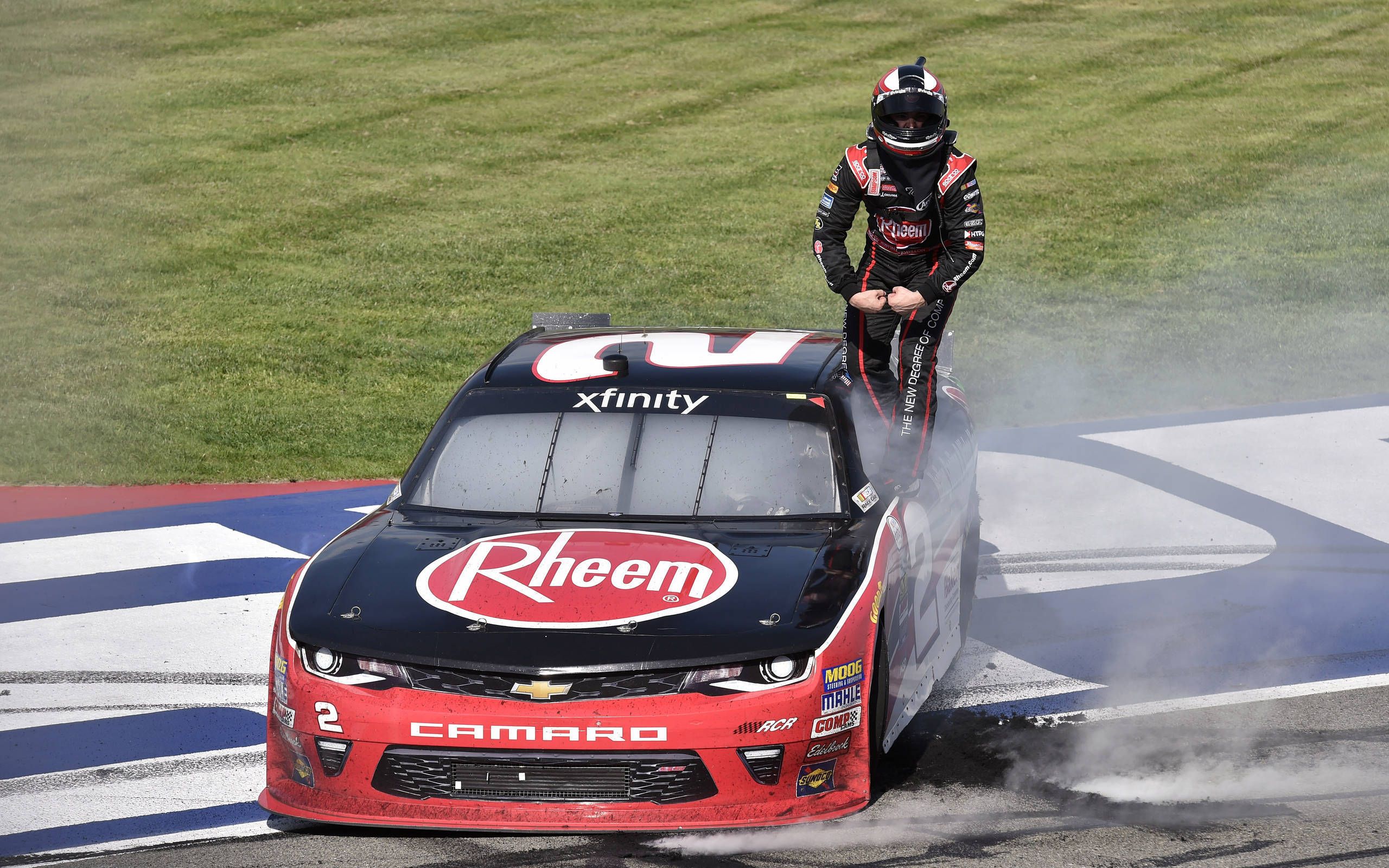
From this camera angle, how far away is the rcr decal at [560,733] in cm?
489

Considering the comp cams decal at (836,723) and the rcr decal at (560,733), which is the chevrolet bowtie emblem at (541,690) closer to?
the rcr decal at (560,733)

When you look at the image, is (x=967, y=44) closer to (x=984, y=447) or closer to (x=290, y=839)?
(x=984, y=447)

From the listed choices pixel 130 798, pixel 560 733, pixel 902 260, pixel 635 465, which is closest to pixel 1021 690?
pixel 635 465

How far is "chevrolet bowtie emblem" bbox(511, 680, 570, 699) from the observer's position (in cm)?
495

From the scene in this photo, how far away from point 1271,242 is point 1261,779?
13867 millimetres

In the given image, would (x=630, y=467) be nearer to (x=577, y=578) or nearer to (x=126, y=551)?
(x=577, y=578)

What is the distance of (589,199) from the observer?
2033 centimetres

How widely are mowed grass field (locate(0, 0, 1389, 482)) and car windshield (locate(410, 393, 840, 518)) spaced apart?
4.67 meters

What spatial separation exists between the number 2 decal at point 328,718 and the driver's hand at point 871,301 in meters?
3.32

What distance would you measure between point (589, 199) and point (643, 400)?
14258mm

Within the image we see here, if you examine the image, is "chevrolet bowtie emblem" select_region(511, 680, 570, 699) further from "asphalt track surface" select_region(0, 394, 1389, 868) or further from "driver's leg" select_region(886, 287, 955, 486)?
"driver's leg" select_region(886, 287, 955, 486)

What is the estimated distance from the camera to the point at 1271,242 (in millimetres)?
18500

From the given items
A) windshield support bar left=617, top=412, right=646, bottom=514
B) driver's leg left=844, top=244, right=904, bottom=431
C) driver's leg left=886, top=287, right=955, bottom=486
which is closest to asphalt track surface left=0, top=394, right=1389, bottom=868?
driver's leg left=886, top=287, right=955, bottom=486

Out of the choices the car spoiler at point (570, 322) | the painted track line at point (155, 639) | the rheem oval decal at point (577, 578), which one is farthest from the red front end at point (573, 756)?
the car spoiler at point (570, 322)
